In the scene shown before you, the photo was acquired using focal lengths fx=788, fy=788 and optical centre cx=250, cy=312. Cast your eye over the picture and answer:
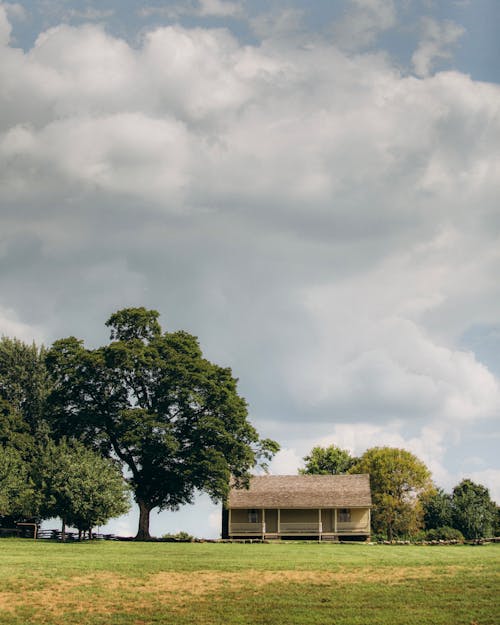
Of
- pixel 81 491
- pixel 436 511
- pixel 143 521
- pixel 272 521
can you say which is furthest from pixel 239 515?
pixel 81 491

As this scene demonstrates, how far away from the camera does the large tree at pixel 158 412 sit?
57.4 metres

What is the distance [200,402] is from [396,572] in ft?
99.1

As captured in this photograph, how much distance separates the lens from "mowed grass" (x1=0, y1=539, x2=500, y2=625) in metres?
21.1

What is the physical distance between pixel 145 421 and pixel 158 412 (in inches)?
89.1

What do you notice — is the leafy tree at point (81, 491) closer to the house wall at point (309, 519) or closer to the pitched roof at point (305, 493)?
the pitched roof at point (305, 493)

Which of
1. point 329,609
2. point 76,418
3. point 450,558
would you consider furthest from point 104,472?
point 329,609

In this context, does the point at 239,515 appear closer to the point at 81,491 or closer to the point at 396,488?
the point at 396,488

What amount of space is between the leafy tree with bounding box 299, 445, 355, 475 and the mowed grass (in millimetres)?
50870

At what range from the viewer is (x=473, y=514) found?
70.7m

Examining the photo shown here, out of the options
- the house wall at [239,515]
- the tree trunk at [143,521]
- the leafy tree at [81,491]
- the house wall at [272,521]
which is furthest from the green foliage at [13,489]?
the house wall at [272,521]

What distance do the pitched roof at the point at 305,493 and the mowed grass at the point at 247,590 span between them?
99.3ft

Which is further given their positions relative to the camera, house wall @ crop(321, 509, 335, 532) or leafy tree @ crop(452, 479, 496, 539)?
leafy tree @ crop(452, 479, 496, 539)

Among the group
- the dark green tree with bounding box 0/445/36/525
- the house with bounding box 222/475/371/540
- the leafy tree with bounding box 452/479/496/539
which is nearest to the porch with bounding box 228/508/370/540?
the house with bounding box 222/475/371/540

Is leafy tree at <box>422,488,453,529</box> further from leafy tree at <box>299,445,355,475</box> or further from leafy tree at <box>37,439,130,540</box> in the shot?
leafy tree at <box>37,439,130,540</box>
